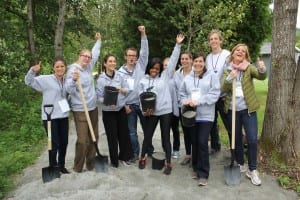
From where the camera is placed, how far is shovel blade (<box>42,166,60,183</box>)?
5629 millimetres

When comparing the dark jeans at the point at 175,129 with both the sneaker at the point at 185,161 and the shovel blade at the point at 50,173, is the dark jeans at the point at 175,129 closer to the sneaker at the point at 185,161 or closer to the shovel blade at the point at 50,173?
the sneaker at the point at 185,161

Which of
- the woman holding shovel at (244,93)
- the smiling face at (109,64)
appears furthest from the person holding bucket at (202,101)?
the smiling face at (109,64)

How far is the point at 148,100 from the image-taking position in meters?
5.92

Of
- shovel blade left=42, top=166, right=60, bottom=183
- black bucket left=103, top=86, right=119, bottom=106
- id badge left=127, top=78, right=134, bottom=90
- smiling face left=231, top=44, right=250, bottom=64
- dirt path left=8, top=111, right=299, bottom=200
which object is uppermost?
smiling face left=231, top=44, right=250, bottom=64

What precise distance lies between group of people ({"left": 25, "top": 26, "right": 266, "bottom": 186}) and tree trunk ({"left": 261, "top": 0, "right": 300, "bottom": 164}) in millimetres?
812

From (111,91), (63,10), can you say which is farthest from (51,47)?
(111,91)

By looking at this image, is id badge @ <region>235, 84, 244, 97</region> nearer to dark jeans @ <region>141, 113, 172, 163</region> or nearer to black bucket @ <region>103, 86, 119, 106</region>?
dark jeans @ <region>141, 113, 172, 163</region>

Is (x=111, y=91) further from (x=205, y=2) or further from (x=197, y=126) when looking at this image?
(x=205, y=2)

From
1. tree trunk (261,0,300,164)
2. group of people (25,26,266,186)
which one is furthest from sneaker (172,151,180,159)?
tree trunk (261,0,300,164)

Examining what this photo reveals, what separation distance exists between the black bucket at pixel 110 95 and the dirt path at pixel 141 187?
3.44ft

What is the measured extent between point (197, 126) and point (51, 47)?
11890 millimetres

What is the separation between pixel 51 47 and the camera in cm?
1647

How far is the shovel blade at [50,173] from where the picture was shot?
5.63 metres

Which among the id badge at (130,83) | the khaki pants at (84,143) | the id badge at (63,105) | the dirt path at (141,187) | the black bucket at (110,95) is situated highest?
the id badge at (130,83)
